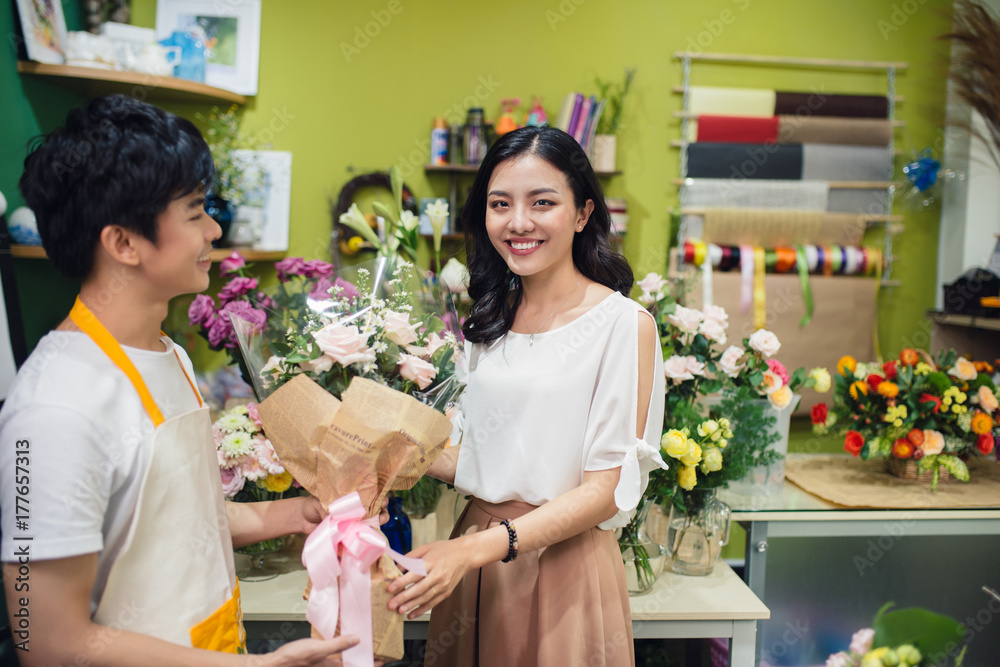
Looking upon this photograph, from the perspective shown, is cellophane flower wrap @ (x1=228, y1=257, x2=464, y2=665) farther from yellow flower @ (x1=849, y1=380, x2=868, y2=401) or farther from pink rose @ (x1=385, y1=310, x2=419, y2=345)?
yellow flower @ (x1=849, y1=380, x2=868, y2=401)

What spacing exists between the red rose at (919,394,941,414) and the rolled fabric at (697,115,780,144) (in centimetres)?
172

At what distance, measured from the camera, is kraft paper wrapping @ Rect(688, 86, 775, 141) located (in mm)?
3301

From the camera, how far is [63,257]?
2.58ft

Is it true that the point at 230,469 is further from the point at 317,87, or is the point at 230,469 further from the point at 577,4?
the point at 577,4

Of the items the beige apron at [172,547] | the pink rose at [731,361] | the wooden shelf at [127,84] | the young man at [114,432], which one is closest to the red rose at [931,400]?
the pink rose at [731,361]

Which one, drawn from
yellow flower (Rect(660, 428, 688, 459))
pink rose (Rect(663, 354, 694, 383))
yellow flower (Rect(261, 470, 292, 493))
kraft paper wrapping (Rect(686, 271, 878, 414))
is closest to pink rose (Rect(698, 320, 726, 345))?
pink rose (Rect(663, 354, 694, 383))

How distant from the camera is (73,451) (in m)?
0.71

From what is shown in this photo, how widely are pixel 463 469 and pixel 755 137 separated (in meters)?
2.66


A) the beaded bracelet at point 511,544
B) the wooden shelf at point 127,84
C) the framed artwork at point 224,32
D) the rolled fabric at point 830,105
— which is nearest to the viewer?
the beaded bracelet at point 511,544

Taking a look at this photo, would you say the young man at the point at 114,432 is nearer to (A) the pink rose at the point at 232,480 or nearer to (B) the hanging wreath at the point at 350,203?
(A) the pink rose at the point at 232,480

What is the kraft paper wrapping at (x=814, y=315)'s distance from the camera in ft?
10.7

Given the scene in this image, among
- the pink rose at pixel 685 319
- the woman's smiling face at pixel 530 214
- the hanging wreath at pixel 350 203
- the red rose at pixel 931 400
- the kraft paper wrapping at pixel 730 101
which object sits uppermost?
the kraft paper wrapping at pixel 730 101

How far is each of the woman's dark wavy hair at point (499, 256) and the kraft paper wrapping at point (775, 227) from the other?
2115mm

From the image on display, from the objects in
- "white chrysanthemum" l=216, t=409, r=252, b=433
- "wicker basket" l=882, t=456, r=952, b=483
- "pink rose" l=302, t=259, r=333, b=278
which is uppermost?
"pink rose" l=302, t=259, r=333, b=278
